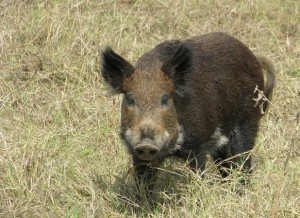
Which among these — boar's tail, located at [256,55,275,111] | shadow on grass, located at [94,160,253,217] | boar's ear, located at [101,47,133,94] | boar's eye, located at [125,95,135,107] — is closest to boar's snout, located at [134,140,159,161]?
boar's eye, located at [125,95,135,107]

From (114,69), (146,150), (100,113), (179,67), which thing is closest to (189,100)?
(179,67)

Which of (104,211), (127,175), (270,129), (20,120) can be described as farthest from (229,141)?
(20,120)

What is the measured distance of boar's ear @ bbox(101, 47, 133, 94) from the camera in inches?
214

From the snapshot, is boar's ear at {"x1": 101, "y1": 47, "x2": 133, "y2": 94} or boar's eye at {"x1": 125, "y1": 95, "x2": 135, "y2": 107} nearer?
boar's eye at {"x1": 125, "y1": 95, "x2": 135, "y2": 107}

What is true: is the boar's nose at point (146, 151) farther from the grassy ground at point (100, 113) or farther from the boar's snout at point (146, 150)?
the grassy ground at point (100, 113)

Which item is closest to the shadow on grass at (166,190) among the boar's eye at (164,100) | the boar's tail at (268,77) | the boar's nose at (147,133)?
the boar's eye at (164,100)

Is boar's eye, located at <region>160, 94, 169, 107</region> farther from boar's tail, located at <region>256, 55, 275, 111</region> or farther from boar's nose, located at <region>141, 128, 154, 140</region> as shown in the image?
boar's tail, located at <region>256, 55, 275, 111</region>

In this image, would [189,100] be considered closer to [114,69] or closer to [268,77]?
[114,69]

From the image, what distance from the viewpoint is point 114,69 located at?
5504mm

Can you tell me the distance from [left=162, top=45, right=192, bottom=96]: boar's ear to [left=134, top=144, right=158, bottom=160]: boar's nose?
716 mm

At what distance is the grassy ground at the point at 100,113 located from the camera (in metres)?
5.36

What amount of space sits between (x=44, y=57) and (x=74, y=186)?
2.33 metres

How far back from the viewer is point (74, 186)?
5.66m

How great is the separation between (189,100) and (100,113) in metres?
1.48
